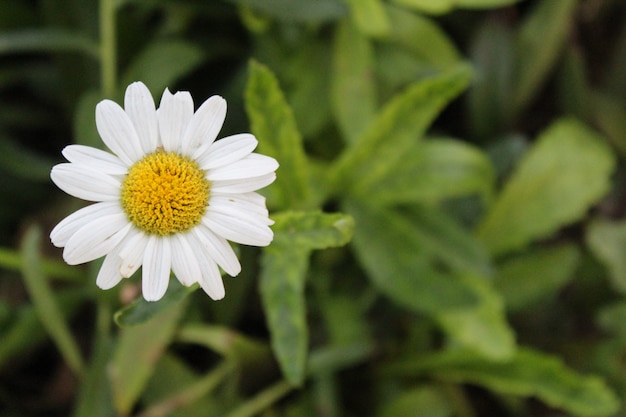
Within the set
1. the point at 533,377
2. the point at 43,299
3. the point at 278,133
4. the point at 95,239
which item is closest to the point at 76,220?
the point at 95,239

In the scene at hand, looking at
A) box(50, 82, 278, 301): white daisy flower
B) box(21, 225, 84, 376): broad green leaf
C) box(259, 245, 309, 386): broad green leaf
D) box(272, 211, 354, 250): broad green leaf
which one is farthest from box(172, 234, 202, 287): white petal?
box(21, 225, 84, 376): broad green leaf

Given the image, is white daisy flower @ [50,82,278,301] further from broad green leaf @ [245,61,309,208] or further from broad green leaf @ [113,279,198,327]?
broad green leaf @ [245,61,309,208]

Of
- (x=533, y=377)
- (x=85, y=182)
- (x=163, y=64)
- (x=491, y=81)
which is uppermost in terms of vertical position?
(x=163, y=64)

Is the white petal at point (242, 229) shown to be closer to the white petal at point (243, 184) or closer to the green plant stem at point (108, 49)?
the white petal at point (243, 184)

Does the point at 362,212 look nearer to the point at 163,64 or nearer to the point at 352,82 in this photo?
the point at 352,82

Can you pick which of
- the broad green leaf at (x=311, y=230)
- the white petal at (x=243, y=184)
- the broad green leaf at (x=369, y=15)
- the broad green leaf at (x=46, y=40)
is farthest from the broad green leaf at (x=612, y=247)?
the broad green leaf at (x=46, y=40)

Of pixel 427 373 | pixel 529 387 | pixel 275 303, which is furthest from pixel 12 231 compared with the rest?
pixel 529 387

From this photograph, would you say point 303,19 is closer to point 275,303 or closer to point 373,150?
point 373,150
